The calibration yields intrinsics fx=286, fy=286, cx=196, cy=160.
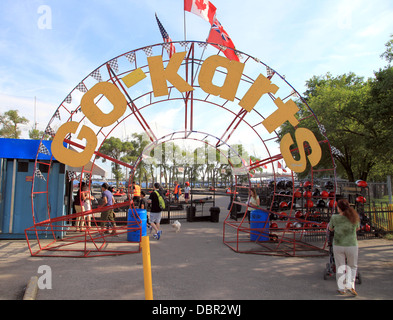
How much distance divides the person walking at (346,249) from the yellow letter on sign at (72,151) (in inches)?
208

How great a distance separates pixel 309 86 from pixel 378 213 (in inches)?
880

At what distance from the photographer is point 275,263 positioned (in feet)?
22.2

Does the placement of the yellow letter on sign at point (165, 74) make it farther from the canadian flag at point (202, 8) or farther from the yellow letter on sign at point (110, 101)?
the canadian flag at point (202, 8)

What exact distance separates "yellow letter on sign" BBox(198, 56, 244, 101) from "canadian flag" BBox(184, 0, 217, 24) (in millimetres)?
1686

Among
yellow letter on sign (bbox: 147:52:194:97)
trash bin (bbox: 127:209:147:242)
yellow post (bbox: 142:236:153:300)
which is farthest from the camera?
trash bin (bbox: 127:209:147:242)

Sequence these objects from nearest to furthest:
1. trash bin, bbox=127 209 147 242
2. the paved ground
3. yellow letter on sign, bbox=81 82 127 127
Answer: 1. the paved ground
2. yellow letter on sign, bbox=81 82 127 127
3. trash bin, bbox=127 209 147 242

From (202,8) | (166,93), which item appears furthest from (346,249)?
(202,8)

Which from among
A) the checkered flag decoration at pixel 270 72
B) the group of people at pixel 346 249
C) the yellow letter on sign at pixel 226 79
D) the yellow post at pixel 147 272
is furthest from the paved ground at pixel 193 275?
the checkered flag decoration at pixel 270 72

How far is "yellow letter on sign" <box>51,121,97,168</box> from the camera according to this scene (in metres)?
6.43

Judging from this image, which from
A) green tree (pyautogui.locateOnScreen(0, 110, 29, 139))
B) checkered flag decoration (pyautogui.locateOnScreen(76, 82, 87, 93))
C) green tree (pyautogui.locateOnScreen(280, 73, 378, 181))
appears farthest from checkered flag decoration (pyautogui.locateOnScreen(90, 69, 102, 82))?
green tree (pyautogui.locateOnScreen(0, 110, 29, 139))

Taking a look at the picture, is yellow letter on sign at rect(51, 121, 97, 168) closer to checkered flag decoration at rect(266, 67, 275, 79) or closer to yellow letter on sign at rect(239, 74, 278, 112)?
yellow letter on sign at rect(239, 74, 278, 112)

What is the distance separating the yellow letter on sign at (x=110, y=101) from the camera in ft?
21.0

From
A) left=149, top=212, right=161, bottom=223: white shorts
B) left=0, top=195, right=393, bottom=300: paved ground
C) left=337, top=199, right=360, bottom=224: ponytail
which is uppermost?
left=337, top=199, right=360, bottom=224: ponytail
